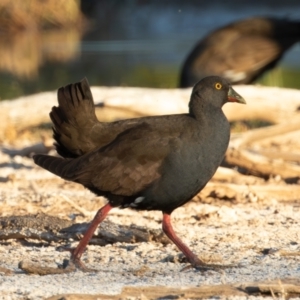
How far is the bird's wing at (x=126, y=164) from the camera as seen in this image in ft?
20.1

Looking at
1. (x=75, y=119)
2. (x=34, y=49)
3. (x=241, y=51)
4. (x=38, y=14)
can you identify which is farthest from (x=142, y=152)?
(x=38, y=14)

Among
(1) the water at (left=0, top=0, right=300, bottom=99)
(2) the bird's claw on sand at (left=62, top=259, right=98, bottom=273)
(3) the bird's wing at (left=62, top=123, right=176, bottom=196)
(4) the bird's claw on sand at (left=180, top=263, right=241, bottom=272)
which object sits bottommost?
(4) the bird's claw on sand at (left=180, top=263, right=241, bottom=272)

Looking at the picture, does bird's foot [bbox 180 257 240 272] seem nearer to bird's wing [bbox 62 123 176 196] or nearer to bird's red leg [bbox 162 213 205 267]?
bird's red leg [bbox 162 213 205 267]

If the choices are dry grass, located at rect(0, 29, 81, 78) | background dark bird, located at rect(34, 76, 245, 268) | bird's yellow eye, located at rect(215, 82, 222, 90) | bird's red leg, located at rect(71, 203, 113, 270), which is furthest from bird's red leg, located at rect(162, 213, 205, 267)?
dry grass, located at rect(0, 29, 81, 78)

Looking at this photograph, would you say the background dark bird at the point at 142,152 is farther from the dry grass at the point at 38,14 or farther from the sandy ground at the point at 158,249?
the dry grass at the point at 38,14

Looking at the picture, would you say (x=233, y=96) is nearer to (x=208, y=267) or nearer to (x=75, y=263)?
(x=208, y=267)

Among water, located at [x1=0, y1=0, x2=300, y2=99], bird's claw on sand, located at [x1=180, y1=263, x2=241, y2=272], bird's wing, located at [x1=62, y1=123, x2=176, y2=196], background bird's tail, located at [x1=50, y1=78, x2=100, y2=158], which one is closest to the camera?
bird's claw on sand, located at [x1=180, y1=263, x2=241, y2=272]

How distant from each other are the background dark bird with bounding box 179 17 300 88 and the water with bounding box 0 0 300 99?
2.82ft

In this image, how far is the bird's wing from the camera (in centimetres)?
613

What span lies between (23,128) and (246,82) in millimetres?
4461

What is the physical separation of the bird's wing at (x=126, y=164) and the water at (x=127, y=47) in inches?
373

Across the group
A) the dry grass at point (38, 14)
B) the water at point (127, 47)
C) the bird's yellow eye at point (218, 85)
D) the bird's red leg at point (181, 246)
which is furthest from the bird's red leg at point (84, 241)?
the dry grass at point (38, 14)

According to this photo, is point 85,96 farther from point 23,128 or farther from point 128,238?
point 23,128

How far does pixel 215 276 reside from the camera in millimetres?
5680
